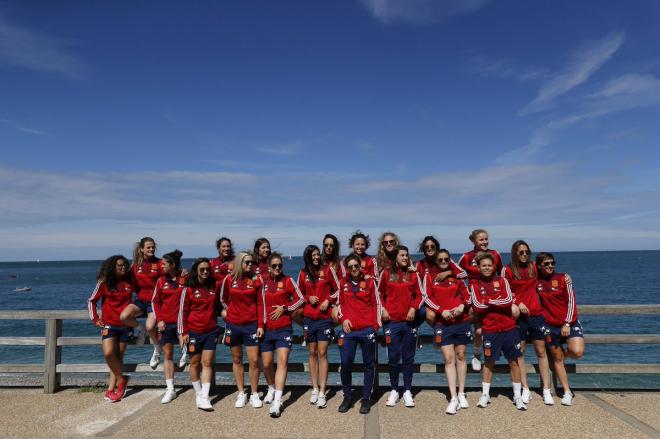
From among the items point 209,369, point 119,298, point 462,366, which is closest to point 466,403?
point 462,366

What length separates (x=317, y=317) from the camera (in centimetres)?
574

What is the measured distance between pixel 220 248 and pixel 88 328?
24863 millimetres

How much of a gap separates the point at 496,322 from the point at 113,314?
5365 mm

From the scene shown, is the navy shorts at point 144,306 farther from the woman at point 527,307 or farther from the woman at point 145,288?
the woman at point 527,307

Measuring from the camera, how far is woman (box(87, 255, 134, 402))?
5.93 meters

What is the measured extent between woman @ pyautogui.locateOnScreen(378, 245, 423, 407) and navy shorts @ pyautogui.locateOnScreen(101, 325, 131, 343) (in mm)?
3769

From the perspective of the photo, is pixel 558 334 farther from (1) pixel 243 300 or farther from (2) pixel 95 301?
(2) pixel 95 301

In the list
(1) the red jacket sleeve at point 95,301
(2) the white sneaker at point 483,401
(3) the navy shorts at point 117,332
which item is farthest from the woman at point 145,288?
(2) the white sneaker at point 483,401

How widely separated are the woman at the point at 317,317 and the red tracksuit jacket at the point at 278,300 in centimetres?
15

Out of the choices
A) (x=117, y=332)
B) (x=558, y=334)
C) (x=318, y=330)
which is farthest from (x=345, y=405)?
(x=117, y=332)

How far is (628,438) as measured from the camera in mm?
4301

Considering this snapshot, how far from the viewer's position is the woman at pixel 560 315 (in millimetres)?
5527

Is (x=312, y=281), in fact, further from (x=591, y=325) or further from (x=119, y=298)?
(x=591, y=325)

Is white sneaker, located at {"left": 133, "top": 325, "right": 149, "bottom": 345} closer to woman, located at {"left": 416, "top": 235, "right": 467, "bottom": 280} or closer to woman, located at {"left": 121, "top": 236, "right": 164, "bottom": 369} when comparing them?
woman, located at {"left": 121, "top": 236, "right": 164, "bottom": 369}
